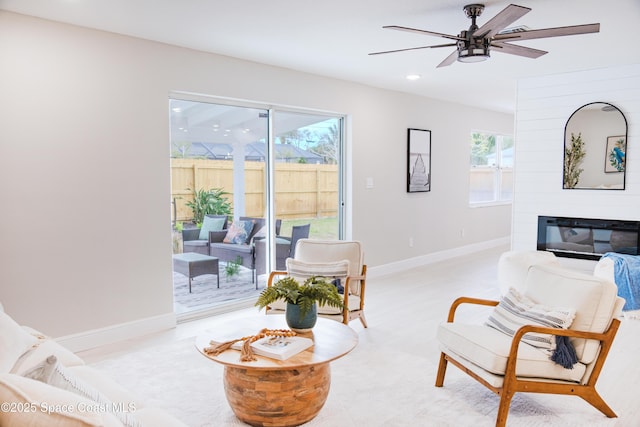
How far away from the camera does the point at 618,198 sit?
5.31 m

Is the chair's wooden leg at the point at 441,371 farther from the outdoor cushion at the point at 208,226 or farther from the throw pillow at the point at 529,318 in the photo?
the outdoor cushion at the point at 208,226

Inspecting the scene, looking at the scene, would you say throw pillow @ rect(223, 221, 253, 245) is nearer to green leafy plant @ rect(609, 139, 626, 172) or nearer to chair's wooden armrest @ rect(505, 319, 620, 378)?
chair's wooden armrest @ rect(505, 319, 620, 378)

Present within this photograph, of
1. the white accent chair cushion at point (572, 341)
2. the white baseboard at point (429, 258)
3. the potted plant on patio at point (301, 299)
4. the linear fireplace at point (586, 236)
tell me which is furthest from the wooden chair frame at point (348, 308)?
the linear fireplace at point (586, 236)

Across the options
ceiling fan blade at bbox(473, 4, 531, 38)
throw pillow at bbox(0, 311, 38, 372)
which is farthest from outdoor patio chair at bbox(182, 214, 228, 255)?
ceiling fan blade at bbox(473, 4, 531, 38)

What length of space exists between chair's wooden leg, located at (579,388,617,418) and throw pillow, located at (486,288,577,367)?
0.71ft

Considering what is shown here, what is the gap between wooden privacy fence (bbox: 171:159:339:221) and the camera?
4.52m

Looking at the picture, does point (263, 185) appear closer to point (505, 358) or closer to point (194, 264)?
point (194, 264)

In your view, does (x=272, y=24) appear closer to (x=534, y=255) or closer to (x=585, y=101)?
(x=534, y=255)

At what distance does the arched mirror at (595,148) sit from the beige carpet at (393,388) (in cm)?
173

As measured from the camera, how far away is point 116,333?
397 centimetres

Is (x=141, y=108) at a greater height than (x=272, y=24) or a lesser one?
lesser

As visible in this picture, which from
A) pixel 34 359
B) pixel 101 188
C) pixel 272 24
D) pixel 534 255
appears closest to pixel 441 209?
pixel 534 255

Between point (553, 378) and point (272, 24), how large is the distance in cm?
301

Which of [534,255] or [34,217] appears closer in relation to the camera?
[34,217]
